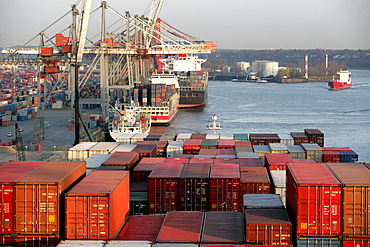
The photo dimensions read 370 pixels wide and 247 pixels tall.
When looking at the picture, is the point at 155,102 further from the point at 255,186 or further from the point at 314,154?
the point at 255,186

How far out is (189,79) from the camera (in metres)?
66.8

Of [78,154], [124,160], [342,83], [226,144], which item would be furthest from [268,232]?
[342,83]

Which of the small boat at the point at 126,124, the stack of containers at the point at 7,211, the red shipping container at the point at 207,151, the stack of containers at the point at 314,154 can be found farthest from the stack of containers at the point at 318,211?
the small boat at the point at 126,124

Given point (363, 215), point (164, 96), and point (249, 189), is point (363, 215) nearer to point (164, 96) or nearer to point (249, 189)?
point (249, 189)

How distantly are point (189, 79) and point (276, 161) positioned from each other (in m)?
51.2

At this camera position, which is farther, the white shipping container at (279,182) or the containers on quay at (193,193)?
the white shipping container at (279,182)

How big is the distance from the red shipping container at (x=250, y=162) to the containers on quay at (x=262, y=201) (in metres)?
4.97

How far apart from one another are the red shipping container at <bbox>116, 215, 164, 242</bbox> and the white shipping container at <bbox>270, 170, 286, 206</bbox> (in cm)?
368

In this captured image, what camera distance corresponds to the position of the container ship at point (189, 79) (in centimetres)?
6081

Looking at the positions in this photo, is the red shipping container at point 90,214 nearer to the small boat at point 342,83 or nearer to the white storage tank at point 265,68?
the small boat at point 342,83

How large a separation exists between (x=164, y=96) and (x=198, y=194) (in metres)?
33.1

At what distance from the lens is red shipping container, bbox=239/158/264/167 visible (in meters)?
16.3

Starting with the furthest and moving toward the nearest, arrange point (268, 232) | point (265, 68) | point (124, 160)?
point (265, 68), point (124, 160), point (268, 232)

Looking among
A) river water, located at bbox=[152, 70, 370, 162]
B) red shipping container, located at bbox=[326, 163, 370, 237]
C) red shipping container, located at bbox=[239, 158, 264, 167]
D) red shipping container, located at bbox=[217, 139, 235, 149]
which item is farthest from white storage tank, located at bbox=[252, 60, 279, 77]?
red shipping container, located at bbox=[326, 163, 370, 237]
